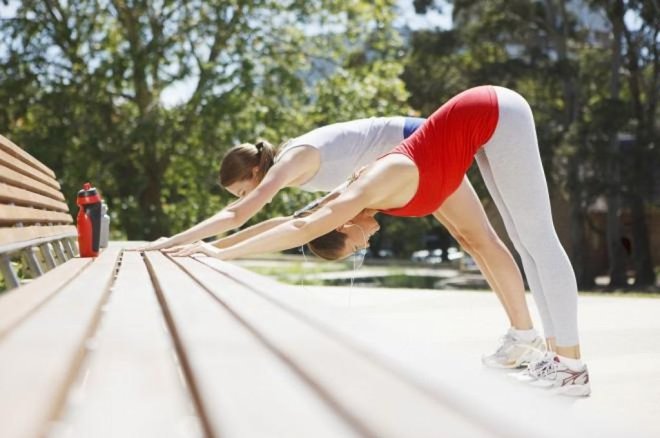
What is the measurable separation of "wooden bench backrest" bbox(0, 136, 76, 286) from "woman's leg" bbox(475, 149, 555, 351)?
6.85 ft

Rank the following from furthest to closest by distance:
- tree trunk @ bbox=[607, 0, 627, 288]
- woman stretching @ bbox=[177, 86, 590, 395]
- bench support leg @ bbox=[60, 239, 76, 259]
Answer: tree trunk @ bbox=[607, 0, 627, 288] → bench support leg @ bbox=[60, 239, 76, 259] → woman stretching @ bbox=[177, 86, 590, 395]

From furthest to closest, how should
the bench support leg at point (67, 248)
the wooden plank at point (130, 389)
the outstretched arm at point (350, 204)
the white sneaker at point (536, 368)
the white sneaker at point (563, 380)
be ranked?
the bench support leg at point (67, 248), the white sneaker at point (536, 368), the white sneaker at point (563, 380), the outstretched arm at point (350, 204), the wooden plank at point (130, 389)

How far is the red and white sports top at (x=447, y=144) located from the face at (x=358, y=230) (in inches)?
4.6

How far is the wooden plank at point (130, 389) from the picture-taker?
1091 millimetres

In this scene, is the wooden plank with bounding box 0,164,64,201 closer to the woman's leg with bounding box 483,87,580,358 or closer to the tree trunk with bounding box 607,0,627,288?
the woman's leg with bounding box 483,87,580,358

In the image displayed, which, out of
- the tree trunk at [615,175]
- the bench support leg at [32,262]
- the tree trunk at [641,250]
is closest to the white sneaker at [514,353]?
the bench support leg at [32,262]

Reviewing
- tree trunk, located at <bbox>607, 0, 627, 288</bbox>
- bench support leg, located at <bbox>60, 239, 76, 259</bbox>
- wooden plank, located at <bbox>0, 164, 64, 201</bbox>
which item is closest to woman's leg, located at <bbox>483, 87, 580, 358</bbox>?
wooden plank, located at <bbox>0, 164, 64, 201</bbox>

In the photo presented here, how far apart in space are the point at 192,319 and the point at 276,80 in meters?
17.0

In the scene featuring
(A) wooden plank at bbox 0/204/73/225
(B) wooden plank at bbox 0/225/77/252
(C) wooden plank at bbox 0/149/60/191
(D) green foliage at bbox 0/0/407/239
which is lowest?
(B) wooden plank at bbox 0/225/77/252

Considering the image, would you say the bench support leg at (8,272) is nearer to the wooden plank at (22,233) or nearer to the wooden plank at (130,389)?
the wooden plank at (22,233)

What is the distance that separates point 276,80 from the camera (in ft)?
61.0

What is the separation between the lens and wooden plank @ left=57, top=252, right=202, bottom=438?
1091mm

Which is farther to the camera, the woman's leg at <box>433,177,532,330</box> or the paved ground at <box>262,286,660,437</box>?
the woman's leg at <box>433,177,532,330</box>

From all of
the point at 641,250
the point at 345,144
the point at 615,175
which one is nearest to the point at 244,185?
the point at 345,144
